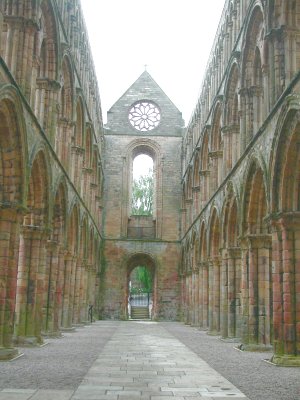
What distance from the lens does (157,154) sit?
3906 cm

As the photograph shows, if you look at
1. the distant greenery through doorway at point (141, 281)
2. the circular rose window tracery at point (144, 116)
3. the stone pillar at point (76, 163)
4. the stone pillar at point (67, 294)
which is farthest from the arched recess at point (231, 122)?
the distant greenery through doorway at point (141, 281)

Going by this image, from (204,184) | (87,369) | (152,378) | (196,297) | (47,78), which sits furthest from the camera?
(196,297)

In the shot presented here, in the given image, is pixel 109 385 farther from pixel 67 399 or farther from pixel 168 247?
pixel 168 247

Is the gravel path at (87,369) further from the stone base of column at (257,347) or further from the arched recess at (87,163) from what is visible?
the arched recess at (87,163)

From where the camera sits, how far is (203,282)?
26.4m

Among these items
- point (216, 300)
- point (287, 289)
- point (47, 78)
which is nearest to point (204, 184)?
point (216, 300)

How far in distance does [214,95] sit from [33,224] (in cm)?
1174

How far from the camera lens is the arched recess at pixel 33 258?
15.1 m

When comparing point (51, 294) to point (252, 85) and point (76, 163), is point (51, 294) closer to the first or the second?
point (76, 163)

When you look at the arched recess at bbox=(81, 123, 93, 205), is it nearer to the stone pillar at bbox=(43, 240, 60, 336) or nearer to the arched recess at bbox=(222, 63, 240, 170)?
the stone pillar at bbox=(43, 240, 60, 336)

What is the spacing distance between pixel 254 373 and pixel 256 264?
17.9 ft

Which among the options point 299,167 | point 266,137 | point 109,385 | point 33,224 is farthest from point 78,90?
point 109,385

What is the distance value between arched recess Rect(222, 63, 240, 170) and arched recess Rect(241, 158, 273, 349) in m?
3.75

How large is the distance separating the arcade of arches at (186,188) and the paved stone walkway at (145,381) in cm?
219
